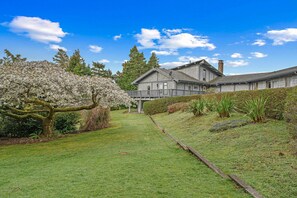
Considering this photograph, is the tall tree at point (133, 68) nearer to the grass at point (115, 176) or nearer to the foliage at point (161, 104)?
the foliage at point (161, 104)

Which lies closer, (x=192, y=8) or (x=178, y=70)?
(x=192, y=8)

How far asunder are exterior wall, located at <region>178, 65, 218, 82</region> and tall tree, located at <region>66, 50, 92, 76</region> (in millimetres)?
18073

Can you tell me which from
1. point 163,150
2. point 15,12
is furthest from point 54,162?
point 15,12

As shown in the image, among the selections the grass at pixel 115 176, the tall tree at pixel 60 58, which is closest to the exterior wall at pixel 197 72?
the grass at pixel 115 176

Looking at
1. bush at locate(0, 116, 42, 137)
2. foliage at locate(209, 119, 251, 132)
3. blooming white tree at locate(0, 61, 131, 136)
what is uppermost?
blooming white tree at locate(0, 61, 131, 136)

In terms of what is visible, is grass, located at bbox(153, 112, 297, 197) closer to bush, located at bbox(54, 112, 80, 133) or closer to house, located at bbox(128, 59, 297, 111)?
bush, located at bbox(54, 112, 80, 133)

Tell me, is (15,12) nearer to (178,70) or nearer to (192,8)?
(192,8)

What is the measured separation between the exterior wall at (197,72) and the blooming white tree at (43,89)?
76.6 feet

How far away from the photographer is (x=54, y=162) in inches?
260

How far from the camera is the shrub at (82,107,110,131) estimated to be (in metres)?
14.4

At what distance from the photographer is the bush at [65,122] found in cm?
1415

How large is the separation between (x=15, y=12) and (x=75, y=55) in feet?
95.6

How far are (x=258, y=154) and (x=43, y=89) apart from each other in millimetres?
8737

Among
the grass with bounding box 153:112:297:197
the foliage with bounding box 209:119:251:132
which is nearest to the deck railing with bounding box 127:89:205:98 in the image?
the foliage with bounding box 209:119:251:132
